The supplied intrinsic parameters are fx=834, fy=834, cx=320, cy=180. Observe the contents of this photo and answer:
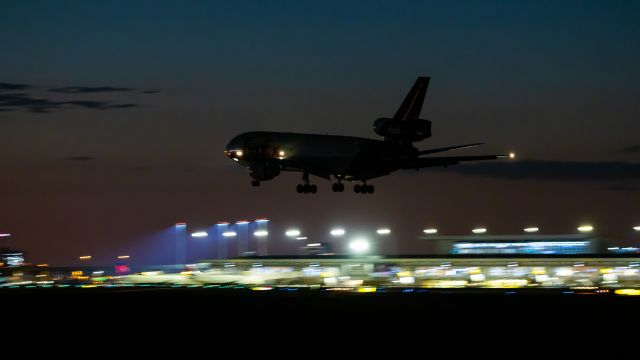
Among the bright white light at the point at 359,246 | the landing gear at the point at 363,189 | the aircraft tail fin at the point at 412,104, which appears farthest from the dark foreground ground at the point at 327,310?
the bright white light at the point at 359,246

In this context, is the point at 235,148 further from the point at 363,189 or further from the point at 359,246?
the point at 359,246

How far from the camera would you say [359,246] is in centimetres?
18438

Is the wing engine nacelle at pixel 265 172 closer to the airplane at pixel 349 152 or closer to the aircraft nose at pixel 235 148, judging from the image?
the airplane at pixel 349 152

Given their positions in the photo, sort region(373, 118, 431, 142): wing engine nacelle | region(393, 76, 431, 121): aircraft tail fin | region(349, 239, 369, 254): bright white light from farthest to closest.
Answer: region(349, 239, 369, 254): bright white light
region(393, 76, 431, 121): aircraft tail fin
region(373, 118, 431, 142): wing engine nacelle

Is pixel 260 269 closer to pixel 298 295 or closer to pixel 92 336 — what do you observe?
pixel 298 295

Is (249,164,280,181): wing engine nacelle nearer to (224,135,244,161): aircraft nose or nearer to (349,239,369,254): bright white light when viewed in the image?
(224,135,244,161): aircraft nose

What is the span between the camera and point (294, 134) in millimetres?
77750

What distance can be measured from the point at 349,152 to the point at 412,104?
6.99 meters

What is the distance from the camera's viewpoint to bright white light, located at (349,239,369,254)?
184 metres

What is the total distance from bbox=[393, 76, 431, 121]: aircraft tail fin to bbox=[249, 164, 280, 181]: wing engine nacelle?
12511mm

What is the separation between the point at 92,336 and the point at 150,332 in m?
3.73

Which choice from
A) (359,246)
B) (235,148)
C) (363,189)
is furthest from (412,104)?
(359,246)

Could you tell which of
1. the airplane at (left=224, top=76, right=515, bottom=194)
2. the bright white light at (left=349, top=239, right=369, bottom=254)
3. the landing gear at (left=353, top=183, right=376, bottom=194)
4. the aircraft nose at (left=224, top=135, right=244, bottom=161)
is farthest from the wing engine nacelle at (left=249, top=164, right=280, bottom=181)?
the bright white light at (left=349, top=239, right=369, bottom=254)

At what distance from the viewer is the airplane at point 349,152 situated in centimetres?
6975
